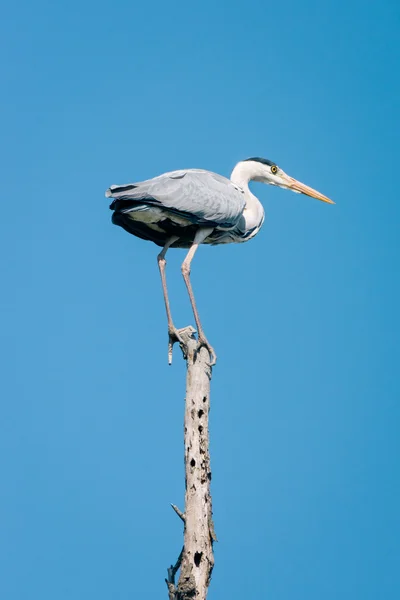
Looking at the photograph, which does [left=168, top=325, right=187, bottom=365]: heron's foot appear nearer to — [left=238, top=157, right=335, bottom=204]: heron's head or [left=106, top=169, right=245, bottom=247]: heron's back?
[left=106, top=169, right=245, bottom=247]: heron's back

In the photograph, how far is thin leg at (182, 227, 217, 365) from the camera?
8234 mm

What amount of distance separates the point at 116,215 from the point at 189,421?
7.81ft

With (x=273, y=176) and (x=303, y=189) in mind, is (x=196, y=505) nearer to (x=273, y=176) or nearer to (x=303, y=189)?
(x=273, y=176)

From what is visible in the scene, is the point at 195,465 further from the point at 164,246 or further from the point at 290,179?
the point at 290,179

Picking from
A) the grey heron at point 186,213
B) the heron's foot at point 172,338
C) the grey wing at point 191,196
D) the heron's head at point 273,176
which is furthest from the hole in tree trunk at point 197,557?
the heron's head at point 273,176

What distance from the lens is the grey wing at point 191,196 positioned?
8562 mm

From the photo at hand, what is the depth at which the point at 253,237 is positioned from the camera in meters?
10.3

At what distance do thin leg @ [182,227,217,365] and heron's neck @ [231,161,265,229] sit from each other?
851mm

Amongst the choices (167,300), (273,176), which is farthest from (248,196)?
(167,300)

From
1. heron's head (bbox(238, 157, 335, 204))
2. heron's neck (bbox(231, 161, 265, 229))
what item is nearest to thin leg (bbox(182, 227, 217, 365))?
heron's neck (bbox(231, 161, 265, 229))

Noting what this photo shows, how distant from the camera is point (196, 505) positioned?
7.07 meters

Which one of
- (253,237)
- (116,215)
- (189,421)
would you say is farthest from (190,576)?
(253,237)

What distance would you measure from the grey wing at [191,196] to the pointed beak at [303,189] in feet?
5.27

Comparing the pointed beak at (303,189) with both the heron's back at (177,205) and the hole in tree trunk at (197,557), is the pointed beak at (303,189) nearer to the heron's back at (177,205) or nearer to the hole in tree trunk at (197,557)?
the heron's back at (177,205)
